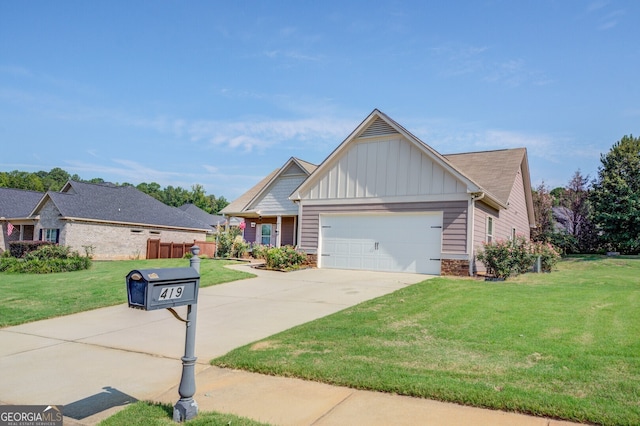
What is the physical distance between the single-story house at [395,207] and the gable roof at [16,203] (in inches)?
1004

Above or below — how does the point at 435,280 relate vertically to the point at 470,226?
below

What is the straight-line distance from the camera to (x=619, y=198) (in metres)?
24.6

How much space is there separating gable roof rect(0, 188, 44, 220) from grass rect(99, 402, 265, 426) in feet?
108

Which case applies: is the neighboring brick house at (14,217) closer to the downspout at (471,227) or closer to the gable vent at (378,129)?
the gable vent at (378,129)

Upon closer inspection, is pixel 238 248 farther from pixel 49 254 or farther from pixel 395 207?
pixel 395 207

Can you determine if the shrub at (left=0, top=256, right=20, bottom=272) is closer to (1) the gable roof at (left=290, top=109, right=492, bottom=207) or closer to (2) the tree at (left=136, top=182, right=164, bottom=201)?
(1) the gable roof at (left=290, top=109, right=492, bottom=207)

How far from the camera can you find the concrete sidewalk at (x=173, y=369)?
399cm

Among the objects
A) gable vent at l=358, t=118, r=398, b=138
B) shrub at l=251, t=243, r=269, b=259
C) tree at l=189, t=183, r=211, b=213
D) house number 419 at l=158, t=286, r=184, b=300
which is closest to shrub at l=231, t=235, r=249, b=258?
shrub at l=251, t=243, r=269, b=259

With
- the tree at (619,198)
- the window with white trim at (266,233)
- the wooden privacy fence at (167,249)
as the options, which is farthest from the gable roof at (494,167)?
the wooden privacy fence at (167,249)

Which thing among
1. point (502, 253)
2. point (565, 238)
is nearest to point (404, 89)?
point (502, 253)

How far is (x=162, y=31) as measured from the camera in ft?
47.0

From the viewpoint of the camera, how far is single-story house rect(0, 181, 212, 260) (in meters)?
25.7

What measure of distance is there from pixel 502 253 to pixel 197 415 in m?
11.7

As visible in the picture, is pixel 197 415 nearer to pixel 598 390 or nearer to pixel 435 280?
pixel 598 390
